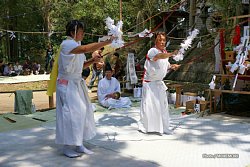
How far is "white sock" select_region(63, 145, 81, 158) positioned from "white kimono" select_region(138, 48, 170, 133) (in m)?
1.50

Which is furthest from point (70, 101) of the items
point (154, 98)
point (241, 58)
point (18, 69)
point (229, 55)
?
point (18, 69)

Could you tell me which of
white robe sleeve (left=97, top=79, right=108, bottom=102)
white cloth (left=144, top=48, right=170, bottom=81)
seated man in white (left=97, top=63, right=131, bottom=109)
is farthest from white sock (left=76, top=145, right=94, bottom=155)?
white robe sleeve (left=97, top=79, right=108, bottom=102)

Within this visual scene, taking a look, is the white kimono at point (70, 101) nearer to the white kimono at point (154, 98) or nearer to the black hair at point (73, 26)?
the black hair at point (73, 26)

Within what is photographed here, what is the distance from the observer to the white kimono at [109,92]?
762 centimetres

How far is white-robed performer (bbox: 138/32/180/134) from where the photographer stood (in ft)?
16.6

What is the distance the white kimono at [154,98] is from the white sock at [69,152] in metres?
1.50

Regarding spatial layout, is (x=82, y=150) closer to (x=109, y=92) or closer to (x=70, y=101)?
(x=70, y=101)

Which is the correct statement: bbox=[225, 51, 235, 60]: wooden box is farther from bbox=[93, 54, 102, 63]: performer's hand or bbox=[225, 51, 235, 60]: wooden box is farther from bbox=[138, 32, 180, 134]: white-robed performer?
bbox=[93, 54, 102, 63]: performer's hand

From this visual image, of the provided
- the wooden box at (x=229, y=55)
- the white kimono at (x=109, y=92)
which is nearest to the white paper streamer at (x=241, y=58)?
the wooden box at (x=229, y=55)

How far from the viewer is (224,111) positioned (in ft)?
22.8

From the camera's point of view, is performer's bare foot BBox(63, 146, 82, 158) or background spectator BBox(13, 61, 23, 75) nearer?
performer's bare foot BBox(63, 146, 82, 158)

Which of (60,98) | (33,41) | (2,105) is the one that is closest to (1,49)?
(33,41)

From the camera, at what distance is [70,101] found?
388 cm

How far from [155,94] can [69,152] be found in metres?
1.78
